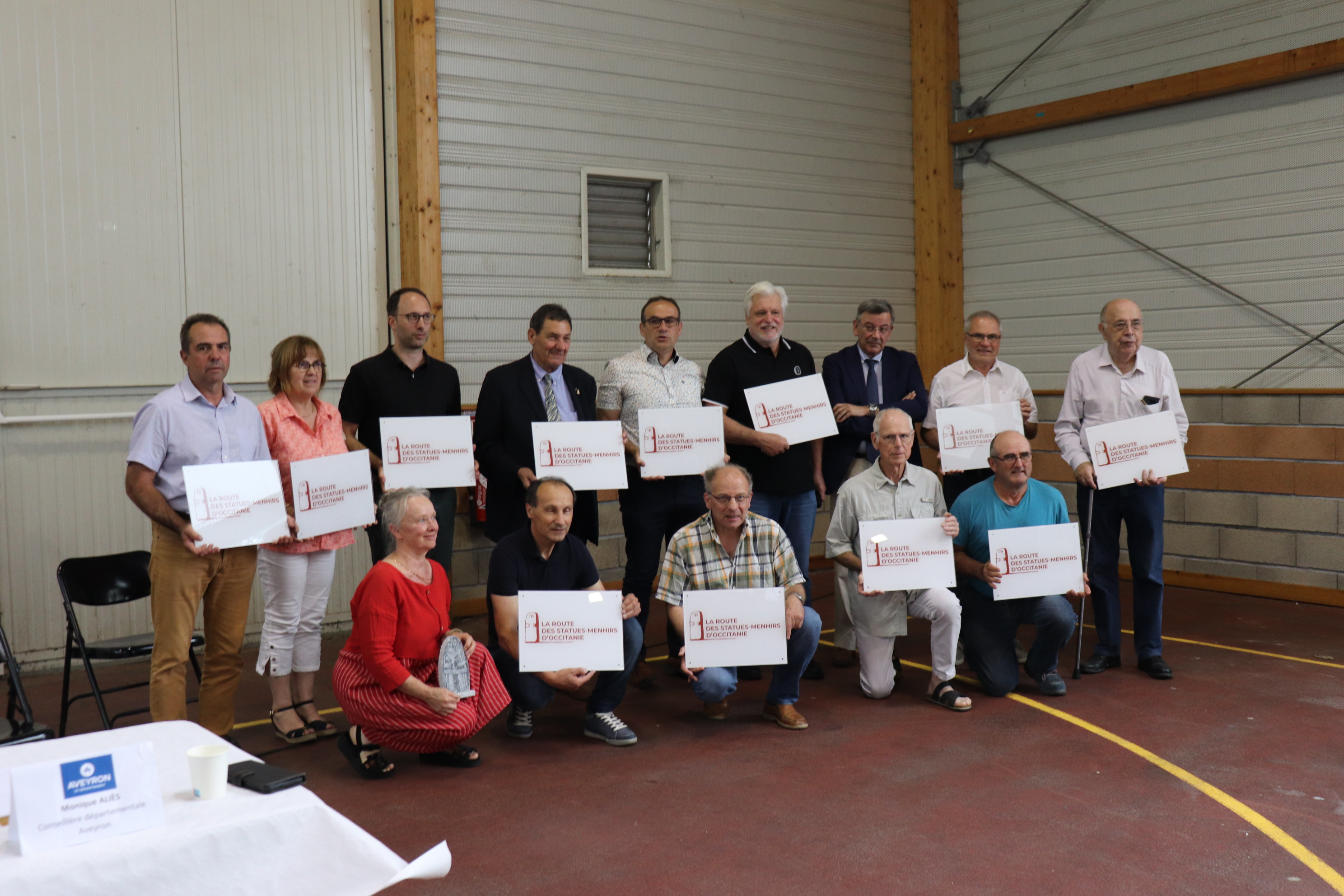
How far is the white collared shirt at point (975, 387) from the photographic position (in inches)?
205

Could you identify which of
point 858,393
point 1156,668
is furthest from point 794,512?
point 1156,668

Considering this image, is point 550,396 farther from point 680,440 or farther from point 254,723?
point 254,723

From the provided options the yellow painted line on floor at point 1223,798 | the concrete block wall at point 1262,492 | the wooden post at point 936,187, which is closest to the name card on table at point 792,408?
the yellow painted line on floor at point 1223,798

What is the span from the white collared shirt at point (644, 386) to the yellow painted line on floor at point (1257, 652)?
98.0 inches

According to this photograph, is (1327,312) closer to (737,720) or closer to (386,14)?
(737,720)

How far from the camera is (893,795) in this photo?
3549 mm

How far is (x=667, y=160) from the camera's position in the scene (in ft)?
24.6

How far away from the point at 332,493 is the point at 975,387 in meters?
3.07

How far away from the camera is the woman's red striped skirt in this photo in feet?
11.9

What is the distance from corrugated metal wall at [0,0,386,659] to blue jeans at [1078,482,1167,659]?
4.17 meters

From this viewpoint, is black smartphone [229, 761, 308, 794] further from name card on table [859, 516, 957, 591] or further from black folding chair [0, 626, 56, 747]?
name card on table [859, 516, 957, 591]

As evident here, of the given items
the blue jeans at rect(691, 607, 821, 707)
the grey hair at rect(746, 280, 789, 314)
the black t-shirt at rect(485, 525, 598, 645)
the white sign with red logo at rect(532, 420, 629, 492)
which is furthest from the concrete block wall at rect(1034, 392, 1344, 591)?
the black t-shirt at rect(485, 525, 598, 645)

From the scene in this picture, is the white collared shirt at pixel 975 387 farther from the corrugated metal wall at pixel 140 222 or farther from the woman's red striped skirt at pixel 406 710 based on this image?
the corrugated metal wall at pixel 140 222

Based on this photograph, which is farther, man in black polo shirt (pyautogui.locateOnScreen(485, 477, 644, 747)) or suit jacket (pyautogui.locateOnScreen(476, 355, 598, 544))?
suit jacket (pyautogui.locateOnScreen(476, 355, 598, 544))
